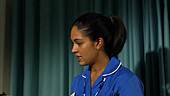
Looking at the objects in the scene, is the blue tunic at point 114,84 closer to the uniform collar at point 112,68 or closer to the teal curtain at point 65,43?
the uniform collar at point 112,68

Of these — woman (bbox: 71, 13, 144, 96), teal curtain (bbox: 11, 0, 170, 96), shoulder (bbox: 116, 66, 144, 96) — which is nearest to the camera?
shoulder (bbox: 116, 66, 144, 96)

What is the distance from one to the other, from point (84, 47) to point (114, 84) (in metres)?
0.26

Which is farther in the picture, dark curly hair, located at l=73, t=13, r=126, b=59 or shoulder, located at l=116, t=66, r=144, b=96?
dark curly hair, located at l=73, t=13, r=126, b=59

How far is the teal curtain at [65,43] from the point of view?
154 centimetres

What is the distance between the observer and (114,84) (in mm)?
1232

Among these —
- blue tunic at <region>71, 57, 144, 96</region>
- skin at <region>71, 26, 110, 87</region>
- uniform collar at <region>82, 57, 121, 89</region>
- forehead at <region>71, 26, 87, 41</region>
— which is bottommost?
blue tunic at <region>71, 57, 144, 96</region>

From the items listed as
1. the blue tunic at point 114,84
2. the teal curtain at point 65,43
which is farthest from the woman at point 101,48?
the teal curtain at point 65,43

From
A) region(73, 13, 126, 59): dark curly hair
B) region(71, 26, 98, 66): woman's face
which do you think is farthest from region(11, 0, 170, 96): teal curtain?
region(71, 26, 98, 66): woman's face

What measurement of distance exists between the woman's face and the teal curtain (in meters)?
0.44

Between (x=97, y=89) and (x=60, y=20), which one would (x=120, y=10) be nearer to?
(x=60, y=20)

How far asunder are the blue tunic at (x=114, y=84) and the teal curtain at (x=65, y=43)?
14.1 inches

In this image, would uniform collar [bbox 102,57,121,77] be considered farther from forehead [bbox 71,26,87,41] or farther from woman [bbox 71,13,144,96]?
forehead [bbox 71,26,87,41]

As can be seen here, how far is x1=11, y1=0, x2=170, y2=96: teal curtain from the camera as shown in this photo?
1.54 m

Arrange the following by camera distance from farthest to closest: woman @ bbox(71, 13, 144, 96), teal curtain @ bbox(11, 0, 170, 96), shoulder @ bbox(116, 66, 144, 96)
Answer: teal curtain @ bbox(11, 0, 170, 96)
woman @ bbox(71, 13, 144, 96)
shoulder @ bbox(116, 66, 144, 96)
